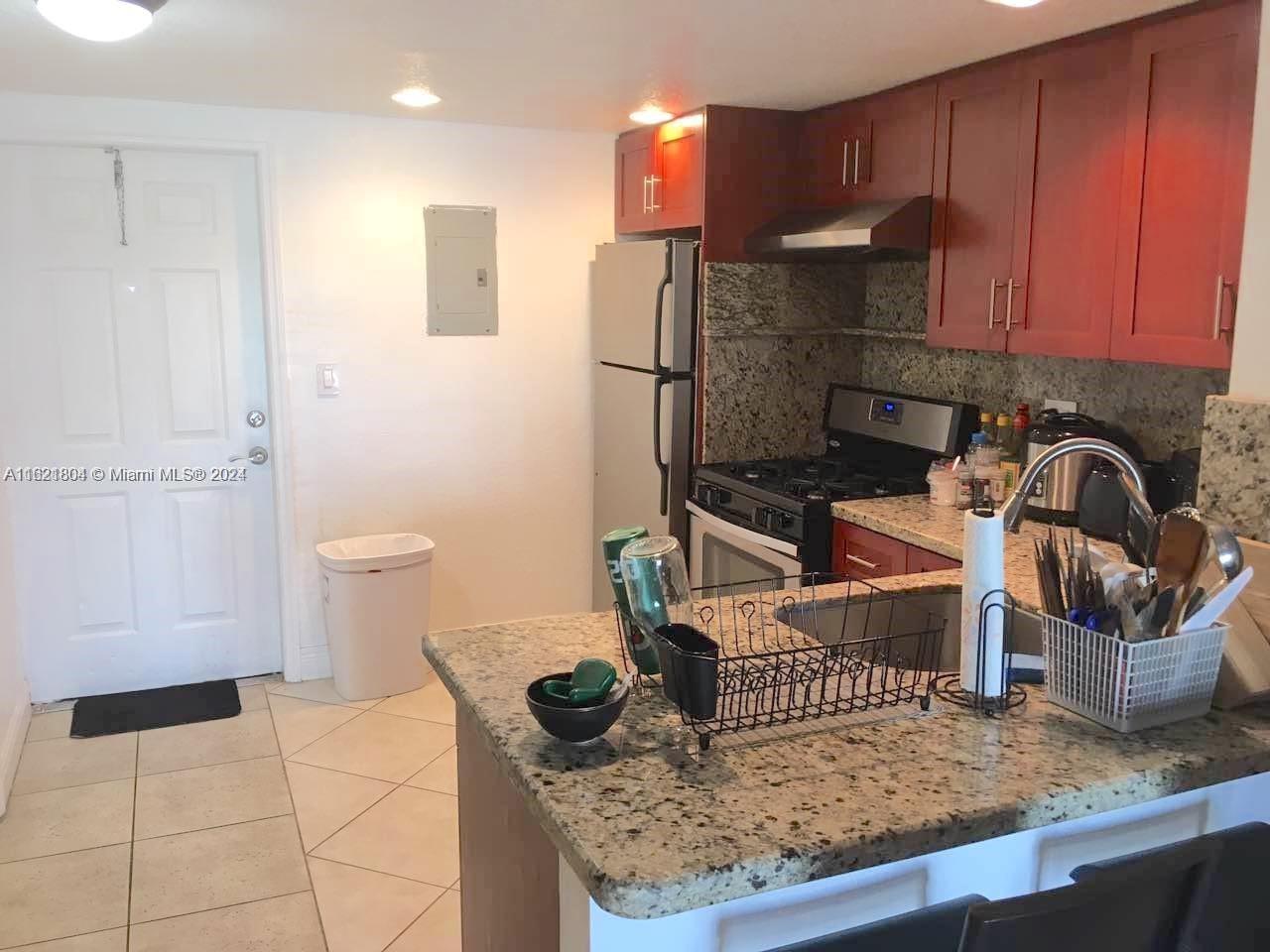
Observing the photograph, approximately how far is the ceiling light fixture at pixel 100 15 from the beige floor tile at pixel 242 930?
207 centimetres

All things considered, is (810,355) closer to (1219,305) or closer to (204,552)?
(1219,305)

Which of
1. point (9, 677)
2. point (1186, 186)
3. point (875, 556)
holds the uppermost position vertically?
point (1186, 186)

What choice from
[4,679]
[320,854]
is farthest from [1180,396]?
[4,679]

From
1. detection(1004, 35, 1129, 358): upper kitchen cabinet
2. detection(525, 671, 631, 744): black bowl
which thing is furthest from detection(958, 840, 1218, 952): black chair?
detection(1004, 35, 1129, 358): upper kitchen cabinet

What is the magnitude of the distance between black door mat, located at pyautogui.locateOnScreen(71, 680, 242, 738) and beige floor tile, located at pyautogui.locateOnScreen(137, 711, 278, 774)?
0.07 m

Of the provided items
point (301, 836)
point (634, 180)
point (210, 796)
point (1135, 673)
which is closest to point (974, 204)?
point (634, 180)

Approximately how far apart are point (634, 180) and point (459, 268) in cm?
77

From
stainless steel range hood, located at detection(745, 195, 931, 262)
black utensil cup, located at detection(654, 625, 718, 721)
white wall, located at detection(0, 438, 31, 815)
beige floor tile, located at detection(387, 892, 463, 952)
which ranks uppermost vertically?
stainless steel range hood, located at detection(745, 195, 931, 262)

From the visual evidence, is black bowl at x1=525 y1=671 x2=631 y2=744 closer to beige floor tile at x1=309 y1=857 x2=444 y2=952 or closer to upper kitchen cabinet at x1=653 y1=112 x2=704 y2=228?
beige floor tile at x1=309 y1=857 x2=444 y2=952

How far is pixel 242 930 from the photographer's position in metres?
2.56

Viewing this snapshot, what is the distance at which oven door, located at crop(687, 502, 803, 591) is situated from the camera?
3.31 metres

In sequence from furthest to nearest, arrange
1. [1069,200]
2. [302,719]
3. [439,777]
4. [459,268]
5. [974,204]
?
1. [459,268]
2. [302,719]
3. [439,777]
4. [974,204]
5. [1069,200]

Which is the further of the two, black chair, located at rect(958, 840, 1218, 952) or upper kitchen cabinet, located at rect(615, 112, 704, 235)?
upper kitchen cabinet, located at rect(615, 112, 704, 235)

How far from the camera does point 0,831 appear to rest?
2992mm
